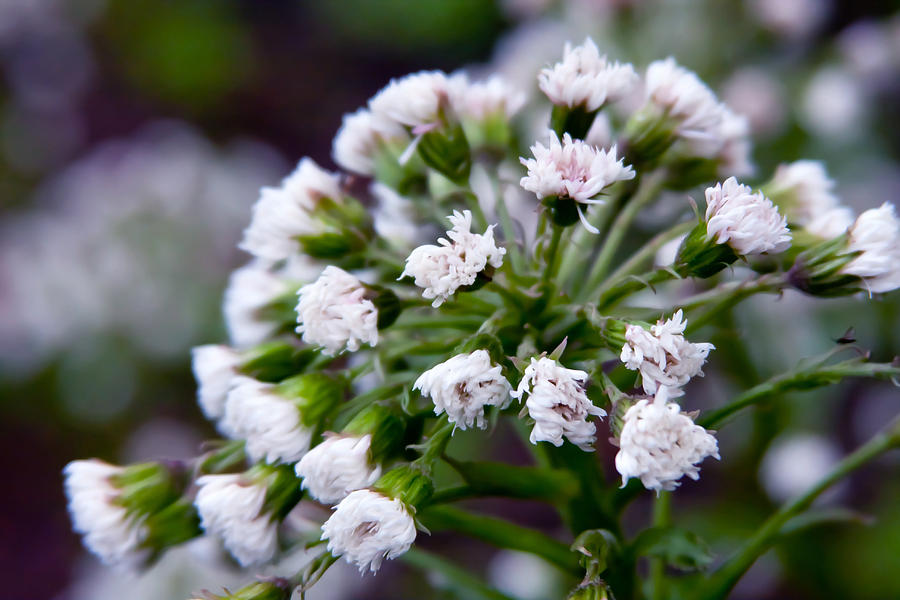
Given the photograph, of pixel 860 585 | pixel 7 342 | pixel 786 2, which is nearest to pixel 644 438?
pixel 860 585

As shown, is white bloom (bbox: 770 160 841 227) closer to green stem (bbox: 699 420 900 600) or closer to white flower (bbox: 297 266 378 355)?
green stem (bbox: 699 420 900 600)

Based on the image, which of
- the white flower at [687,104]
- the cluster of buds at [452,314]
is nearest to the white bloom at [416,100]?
the cluster of buds at [452,314]

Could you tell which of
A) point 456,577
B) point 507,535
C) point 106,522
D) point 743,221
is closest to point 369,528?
point 507,535

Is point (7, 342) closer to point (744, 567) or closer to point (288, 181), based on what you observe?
point (288, 181)

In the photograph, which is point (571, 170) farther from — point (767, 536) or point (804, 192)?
point (767, 536)

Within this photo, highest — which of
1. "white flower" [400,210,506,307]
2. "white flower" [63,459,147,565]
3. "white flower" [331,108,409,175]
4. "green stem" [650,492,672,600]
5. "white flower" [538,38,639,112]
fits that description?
"white flower" [331,108,409,175]

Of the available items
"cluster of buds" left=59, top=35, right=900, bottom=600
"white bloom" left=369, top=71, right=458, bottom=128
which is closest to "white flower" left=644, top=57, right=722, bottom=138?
"cluster of buds" left=59, top=35, right=900, bottom=600
